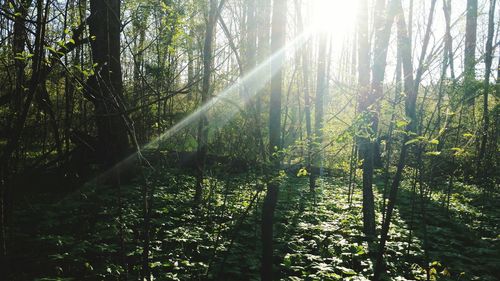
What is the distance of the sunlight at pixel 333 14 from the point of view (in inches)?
274

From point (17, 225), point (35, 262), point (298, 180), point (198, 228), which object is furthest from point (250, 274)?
point (298, 180)

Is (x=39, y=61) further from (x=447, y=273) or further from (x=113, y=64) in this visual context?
(x=113, y=64)

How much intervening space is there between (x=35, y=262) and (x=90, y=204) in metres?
2.49

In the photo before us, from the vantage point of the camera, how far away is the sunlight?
274 inches

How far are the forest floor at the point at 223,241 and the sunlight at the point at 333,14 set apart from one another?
4124 mm

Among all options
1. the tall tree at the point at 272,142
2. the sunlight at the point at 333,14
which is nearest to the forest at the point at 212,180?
the tall tree at the point at 272,142

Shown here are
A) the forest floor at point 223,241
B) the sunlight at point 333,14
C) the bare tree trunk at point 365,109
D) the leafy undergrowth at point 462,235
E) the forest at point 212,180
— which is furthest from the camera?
the sunlight at point 333,14

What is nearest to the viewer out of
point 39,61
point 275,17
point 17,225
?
point 39,61

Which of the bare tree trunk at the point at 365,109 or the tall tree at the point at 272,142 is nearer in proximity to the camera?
the tall tree at the point at 272,142

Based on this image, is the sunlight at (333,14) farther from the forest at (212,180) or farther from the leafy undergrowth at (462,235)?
the leafy undergrowth at (462,235)

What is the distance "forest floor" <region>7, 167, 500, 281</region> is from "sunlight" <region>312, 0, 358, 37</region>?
13.5ft

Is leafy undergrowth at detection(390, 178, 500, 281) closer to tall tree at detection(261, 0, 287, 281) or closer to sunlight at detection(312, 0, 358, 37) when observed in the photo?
tall tree at detection(261, 0, 287, 281)

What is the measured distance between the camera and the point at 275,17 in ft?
10.3

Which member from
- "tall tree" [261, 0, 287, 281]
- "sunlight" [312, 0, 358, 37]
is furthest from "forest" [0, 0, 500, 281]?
"sunlight" [312, 0, 358, 37]
